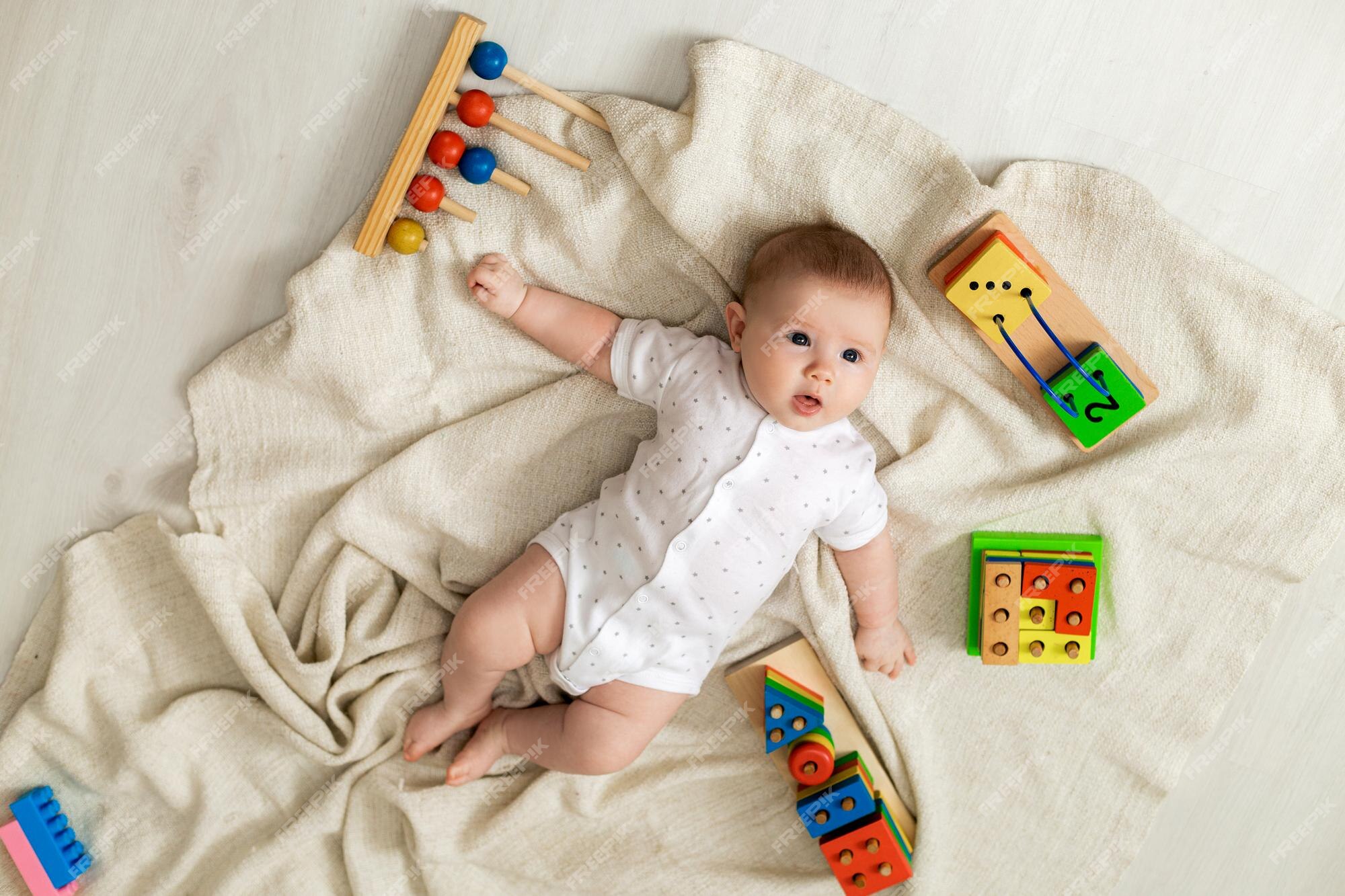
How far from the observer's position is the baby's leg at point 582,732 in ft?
5.00

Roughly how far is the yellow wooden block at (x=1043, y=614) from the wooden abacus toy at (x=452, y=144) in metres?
1.09

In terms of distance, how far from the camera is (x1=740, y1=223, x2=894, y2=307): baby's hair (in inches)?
53.8

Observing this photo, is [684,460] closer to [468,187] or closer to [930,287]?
[930,287]

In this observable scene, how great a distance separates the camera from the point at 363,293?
1.54m

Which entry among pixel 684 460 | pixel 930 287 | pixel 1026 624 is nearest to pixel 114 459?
pixel 684 460

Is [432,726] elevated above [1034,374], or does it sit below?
below

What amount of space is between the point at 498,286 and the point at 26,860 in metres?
1.32

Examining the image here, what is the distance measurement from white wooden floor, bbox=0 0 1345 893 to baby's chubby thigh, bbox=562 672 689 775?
878 millimetres

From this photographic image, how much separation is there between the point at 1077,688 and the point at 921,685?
28 cm
